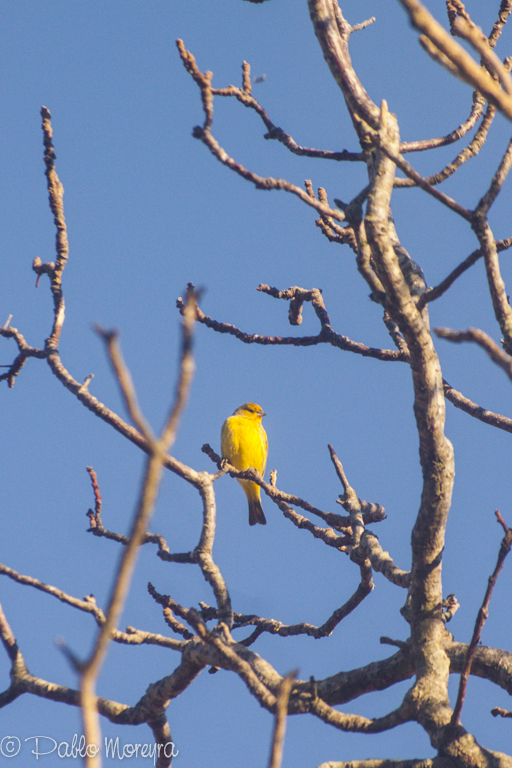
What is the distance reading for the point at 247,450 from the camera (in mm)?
9453

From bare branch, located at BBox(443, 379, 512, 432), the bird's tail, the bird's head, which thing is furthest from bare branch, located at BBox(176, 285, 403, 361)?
the bird's head

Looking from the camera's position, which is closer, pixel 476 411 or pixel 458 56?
pixel 458 56

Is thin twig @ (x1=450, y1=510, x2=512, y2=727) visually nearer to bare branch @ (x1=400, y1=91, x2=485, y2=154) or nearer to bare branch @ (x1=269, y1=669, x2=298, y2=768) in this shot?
bare branch @ (x1=269, y1=669, x2=298, y2=768)

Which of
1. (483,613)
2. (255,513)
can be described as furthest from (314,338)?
(255,513)

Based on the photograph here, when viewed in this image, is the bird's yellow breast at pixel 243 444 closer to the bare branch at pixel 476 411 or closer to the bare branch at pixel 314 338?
the bare branch at pixel 314 338

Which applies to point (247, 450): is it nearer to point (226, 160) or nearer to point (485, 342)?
point (226, 160)

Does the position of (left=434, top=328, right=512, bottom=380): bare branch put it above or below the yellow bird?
below

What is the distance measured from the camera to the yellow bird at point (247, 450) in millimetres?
9391

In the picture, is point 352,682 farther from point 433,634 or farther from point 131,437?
point 131,437

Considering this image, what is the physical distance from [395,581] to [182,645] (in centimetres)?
112

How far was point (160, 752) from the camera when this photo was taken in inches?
141

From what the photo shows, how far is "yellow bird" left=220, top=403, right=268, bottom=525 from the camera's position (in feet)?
30.8

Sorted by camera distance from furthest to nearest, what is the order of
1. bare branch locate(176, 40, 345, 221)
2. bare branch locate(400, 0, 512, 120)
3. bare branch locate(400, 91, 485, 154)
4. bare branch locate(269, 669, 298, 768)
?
bare branch locate(400, 91, 485, 154) → bare branch locate(176, 40, 345, 221) → bare branch locate(269, 669, 298, 768) → bare branch locate(400, 0, 512, 120)

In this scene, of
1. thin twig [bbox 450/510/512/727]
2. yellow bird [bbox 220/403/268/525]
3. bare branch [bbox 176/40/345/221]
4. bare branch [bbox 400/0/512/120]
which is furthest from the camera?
yellow bird [bbox 220/403/268/525]
